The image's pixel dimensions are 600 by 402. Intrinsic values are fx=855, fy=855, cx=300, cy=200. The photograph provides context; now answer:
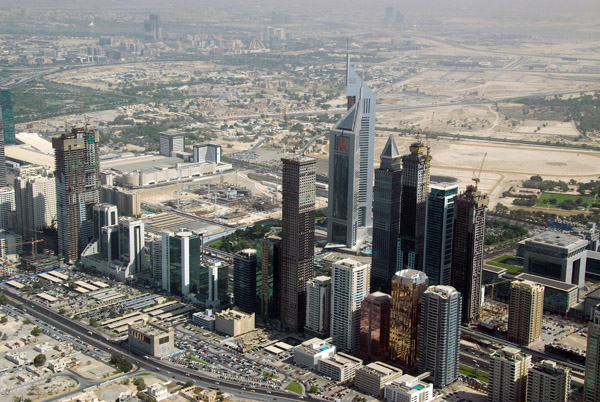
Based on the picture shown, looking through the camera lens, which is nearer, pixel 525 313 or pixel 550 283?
pixel 525 313

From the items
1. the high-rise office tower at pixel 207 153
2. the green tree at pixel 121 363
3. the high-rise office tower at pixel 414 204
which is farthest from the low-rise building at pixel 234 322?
the high-rise office tower at pixel 207 153

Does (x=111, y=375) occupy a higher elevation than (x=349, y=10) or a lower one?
lower

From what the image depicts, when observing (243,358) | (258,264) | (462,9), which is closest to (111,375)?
(243,358)

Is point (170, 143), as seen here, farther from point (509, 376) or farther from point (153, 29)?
point (153, 29)

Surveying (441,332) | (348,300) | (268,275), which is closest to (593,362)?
(441,332)

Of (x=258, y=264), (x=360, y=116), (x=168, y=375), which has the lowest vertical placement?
(x=168, y=375)

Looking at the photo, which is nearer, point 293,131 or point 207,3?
point 293,131

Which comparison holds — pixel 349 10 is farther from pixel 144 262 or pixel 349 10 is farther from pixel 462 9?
pixel 144 262
